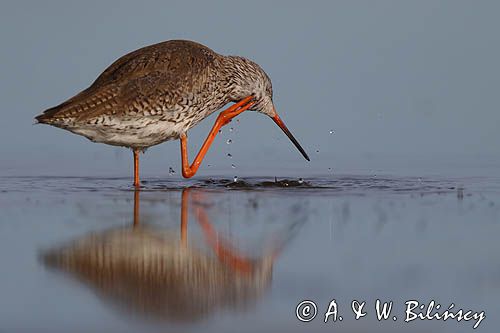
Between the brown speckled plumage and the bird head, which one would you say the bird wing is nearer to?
the brown speckled plumage

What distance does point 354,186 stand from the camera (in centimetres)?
1092

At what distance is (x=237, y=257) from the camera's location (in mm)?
6375

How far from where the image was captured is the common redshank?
9914 millimetres

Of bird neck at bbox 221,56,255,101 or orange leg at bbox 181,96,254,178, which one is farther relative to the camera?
orange leg at bbox 181,96,254,178

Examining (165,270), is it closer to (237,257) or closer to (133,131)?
(237,257)

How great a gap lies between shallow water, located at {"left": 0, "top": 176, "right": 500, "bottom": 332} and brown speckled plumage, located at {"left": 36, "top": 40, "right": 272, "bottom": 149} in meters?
0.69

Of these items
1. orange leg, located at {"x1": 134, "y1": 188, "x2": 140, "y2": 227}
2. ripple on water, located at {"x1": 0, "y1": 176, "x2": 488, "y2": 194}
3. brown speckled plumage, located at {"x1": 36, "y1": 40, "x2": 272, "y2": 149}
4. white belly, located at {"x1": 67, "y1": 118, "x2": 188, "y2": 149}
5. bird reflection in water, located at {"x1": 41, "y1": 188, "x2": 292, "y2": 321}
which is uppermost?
brown speckled plumage, located at {"x1": 36, "y1": 40, "x2": 272, "y2": 149}

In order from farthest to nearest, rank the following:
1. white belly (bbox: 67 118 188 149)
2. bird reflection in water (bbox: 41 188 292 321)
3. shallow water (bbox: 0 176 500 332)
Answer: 1. white belly (bbox: 67 118 188 149)
2. bird reflection in water (bbox: 41 188 292 321)
3. shallow water (bbox: 0 176 500 332)

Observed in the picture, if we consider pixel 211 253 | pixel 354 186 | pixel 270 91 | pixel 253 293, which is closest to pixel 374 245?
pixel 211 253

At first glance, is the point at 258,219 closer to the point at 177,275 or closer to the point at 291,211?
the point at 291,211

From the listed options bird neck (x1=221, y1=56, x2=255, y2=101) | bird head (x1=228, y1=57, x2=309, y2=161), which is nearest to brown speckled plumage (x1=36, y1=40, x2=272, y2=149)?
bird neck (x1=221, y1=56, x2=255, y2=101)

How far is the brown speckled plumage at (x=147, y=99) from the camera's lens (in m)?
9.91

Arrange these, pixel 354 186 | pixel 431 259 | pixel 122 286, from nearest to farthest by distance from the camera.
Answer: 1. pixel 122 286
2. pixel 431 259
3. pixel 354 186

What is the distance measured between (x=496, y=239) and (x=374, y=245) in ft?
3.20
